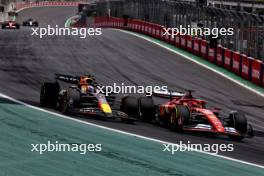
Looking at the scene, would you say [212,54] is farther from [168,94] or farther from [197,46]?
[168,94]

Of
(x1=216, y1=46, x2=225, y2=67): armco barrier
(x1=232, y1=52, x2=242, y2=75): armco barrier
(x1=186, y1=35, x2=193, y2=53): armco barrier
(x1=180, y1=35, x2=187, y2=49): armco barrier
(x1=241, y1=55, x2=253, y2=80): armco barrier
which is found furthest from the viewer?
(x1=180, y1=35, x2=187, y2=49): armco barrier

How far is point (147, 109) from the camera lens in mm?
16703

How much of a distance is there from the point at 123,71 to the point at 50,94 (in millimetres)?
10251

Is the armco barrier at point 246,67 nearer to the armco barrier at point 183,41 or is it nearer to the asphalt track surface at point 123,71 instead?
the asphalt track surface at point 123,71

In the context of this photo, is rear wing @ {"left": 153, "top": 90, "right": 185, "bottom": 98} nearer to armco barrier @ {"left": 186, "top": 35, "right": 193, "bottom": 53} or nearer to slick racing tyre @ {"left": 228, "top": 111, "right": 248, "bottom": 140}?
slick racing tyre @ {"left": 228, "top": 111, "right": 248, "bottom": 140}

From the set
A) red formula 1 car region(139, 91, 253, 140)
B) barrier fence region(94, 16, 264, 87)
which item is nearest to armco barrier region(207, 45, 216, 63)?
barrier fence region(94, 16, 264, 87)

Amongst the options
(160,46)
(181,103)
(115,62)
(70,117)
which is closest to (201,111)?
(181,103)

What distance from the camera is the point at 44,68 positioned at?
26.8 meters

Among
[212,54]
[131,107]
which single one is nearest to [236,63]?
[212,54]

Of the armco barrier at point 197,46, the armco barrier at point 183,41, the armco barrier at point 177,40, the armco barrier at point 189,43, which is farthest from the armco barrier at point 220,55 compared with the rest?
the armco barrier at point 177,40

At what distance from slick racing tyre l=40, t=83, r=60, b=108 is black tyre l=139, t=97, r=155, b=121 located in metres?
2.37

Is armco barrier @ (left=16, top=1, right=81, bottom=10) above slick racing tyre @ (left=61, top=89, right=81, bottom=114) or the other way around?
Answer: the other way around

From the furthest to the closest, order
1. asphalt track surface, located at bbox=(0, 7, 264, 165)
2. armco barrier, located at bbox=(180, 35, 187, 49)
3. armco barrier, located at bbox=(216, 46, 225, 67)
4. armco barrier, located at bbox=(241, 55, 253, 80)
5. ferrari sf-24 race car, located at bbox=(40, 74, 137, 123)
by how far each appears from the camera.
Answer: armco barrier, located at bbox=(180, 35, 187, 49)
armco barrier, located at bbox=(216, 46, 225, 67)
armco barrier, located at bbox=(241, 55, 253, 80)
ferrari sf-24 race car, located at bbox=(40, 74, 137, 123)
asphalt track surface, located at bbox=(0, 7, 264, 165)

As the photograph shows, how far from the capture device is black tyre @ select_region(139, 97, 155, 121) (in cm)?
1667
